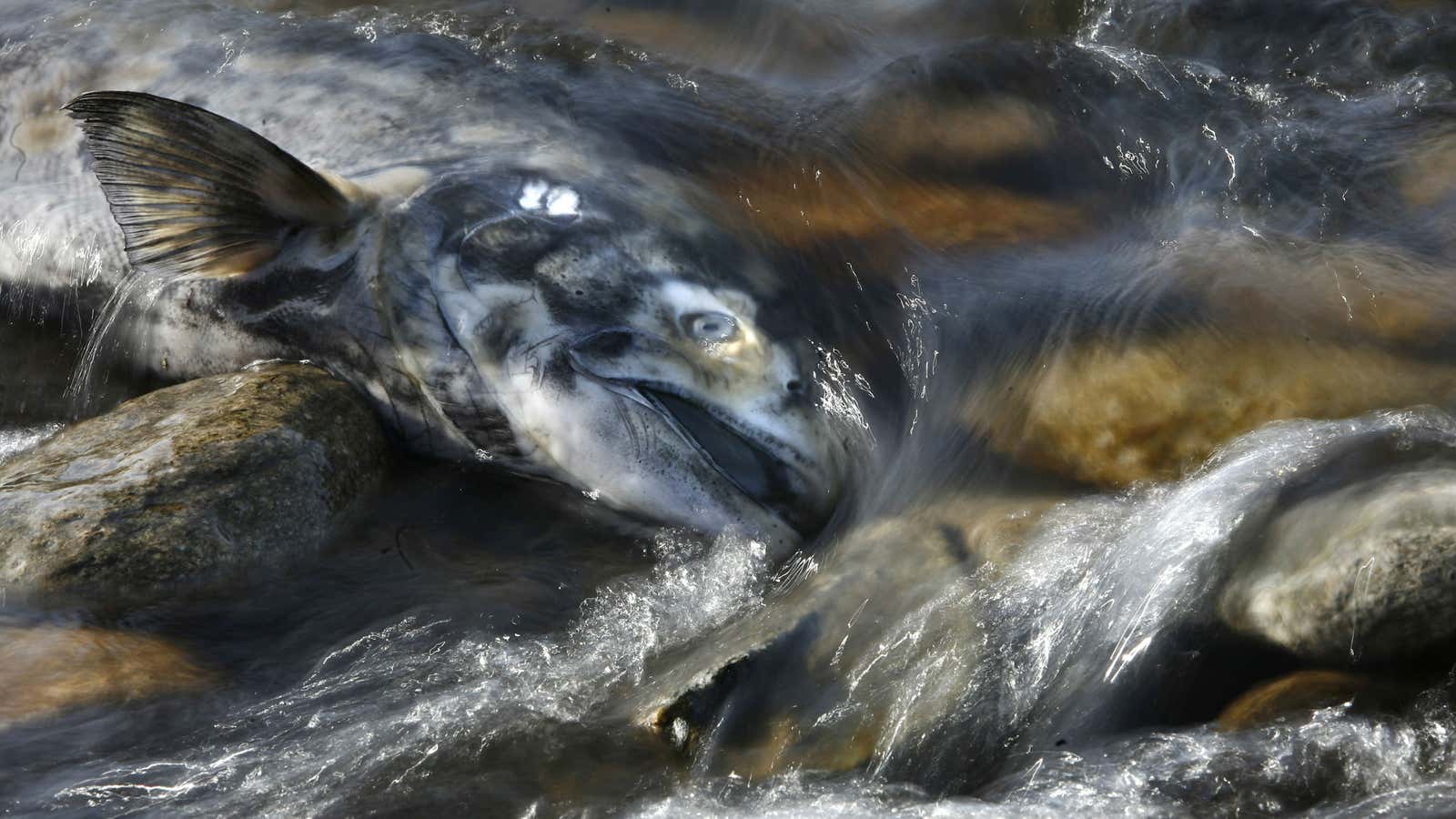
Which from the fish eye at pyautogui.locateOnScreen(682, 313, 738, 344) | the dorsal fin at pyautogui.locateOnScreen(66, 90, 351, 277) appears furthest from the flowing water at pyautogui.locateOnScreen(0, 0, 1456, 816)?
the dorsal fin at pyautogui.locateOnScreen(66, 90, 351, 277)

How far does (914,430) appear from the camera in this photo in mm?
3654

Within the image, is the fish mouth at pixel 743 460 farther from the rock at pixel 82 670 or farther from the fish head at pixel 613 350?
the rock at pixel 82 670

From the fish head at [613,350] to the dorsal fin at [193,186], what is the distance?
11.1 inches

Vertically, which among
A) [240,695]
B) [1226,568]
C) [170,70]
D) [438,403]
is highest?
[170,70]

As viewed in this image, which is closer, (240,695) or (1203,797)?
(1203,797)

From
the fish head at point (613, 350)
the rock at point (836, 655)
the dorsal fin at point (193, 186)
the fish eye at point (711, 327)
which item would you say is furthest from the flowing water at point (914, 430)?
the dorsal fin at point (193, 186)

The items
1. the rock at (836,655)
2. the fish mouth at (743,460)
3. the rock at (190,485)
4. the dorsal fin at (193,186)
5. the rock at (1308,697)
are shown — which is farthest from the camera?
the dorsal fin at (193,186)

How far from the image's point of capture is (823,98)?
4.79 metres

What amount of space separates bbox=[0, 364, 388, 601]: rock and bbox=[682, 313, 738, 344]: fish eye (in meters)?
0.94

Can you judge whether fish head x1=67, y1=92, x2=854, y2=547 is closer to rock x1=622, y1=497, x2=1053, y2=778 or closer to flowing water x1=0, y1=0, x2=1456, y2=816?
flowing water x1=0, y1=0, x2=1456, y2=816

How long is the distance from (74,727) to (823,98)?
10.2 ft

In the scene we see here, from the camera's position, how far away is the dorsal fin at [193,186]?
362 cm

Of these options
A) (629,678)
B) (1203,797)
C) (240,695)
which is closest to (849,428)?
(629,678)

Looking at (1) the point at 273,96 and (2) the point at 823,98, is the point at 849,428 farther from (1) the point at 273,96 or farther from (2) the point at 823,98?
(1) the point at 273,96
